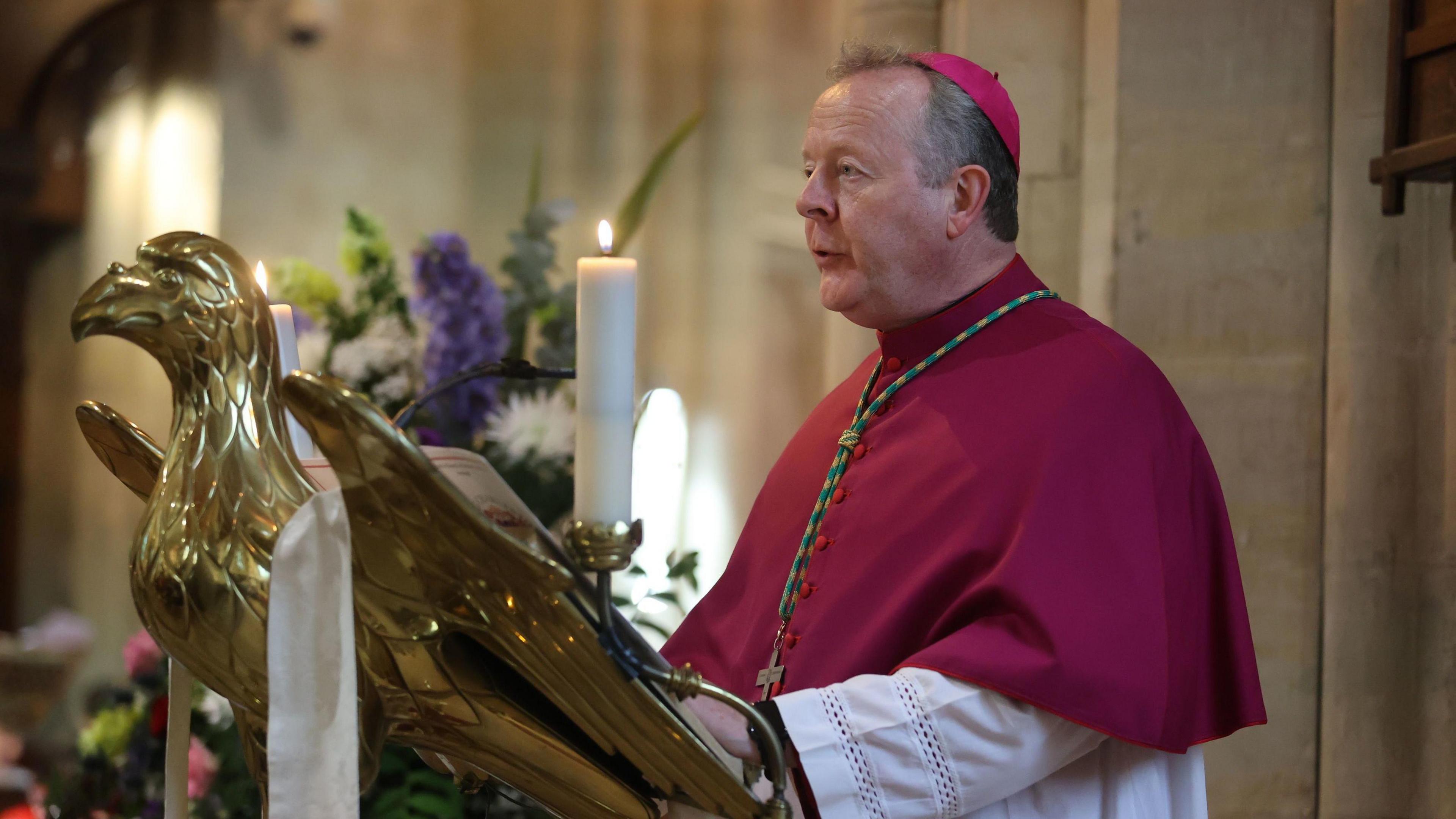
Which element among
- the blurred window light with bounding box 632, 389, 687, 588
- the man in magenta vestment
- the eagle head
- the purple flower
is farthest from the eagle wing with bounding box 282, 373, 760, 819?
the blurred window light with bounding box 632, 389, 687, 588

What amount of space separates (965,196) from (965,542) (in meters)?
0.55

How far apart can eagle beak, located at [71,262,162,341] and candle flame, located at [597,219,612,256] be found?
0.42 m

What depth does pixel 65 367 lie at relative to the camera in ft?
13.9

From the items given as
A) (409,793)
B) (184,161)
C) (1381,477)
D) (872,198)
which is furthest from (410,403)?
(184,161)

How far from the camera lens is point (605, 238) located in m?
1.27

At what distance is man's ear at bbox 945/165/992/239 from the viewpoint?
1.94 m

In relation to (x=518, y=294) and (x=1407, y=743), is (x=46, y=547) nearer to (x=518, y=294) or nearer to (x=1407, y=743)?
(x=518, y=294)

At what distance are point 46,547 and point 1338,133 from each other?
389cm

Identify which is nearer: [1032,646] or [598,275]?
[598,275]

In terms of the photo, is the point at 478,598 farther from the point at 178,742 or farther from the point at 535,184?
the point at 535,184

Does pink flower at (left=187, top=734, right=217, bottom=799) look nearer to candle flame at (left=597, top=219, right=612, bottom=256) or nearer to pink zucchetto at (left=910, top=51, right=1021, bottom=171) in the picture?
candle flame at (left=597, top=219, right=612, bottom=256)

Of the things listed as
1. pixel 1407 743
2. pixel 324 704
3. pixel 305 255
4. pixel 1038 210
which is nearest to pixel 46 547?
pixel 305 255

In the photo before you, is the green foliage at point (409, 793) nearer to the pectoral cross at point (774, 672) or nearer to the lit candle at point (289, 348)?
the pectoral cross at point (774, 672)

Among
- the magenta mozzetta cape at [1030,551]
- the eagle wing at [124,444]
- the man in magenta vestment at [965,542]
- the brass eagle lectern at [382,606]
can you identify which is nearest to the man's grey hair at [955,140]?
the man in magenta vestment at [965,542]
